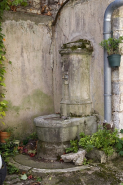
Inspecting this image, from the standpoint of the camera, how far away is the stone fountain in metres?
4.13

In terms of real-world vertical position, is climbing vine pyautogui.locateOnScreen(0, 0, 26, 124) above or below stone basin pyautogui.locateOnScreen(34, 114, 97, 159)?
above

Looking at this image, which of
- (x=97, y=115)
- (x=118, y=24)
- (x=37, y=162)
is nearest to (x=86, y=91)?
(x=97, y=115)

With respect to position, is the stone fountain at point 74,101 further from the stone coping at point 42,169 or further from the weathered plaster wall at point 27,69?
the weathered plaster wall at point 27,69

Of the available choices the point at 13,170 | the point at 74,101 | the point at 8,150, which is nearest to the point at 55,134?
the point at 74,101

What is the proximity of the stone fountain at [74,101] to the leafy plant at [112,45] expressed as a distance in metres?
0.41

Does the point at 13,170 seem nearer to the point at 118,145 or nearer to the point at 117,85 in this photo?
the point at 118,145

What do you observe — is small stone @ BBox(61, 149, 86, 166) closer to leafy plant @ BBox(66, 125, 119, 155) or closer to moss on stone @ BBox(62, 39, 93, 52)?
leafy plant @ BBox(66, 125, 119, 155)

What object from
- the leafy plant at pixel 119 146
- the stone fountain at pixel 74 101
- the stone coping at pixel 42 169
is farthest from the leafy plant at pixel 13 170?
the leafy plant at pixel 119 146

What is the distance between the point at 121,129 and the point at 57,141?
1.34 m

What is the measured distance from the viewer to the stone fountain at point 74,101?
13.5 ft

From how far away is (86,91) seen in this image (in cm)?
455

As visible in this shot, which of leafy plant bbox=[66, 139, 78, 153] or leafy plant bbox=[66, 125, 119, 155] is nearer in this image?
leafy plant bbox=[66, 125, 119, 155]

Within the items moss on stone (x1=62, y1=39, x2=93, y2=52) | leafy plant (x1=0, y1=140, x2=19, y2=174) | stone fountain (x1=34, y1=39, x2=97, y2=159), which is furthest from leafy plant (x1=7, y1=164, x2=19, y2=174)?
moss on stone (x1=62, y1=39, x2=93, y2=52)

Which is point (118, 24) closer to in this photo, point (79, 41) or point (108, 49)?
point (108, 49)
